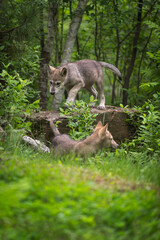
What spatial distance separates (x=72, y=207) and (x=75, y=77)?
18.3ft

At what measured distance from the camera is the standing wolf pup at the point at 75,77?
7738 mm

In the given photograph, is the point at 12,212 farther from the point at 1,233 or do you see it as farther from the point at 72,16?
the point at 72,16

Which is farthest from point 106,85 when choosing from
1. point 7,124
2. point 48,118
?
point 7,124

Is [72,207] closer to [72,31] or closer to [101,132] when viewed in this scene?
[101,132]

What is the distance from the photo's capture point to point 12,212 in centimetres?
242

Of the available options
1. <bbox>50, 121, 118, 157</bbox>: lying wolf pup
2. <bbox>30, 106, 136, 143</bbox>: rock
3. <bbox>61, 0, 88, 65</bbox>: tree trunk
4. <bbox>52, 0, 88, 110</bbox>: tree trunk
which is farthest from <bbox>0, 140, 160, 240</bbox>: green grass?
<bbox>61, 0, 88, 65</bbox>: tree trunk

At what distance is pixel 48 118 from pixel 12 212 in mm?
4565

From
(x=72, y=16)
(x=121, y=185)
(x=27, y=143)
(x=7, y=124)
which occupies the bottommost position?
(x=27, y=143)

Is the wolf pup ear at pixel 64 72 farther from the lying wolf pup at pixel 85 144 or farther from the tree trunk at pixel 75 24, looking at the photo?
the lying wolf pup at pixel 85 144

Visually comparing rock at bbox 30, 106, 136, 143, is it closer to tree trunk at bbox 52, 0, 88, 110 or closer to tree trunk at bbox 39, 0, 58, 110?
tree trunk at bbox 52, 0, 88, 110

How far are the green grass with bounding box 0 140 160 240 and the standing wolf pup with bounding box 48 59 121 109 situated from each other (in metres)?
4.67

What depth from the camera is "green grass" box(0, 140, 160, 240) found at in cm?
237

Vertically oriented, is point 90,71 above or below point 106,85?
above

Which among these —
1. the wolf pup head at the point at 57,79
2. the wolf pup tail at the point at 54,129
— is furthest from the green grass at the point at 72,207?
the wolf pup head at the point at 57,79
